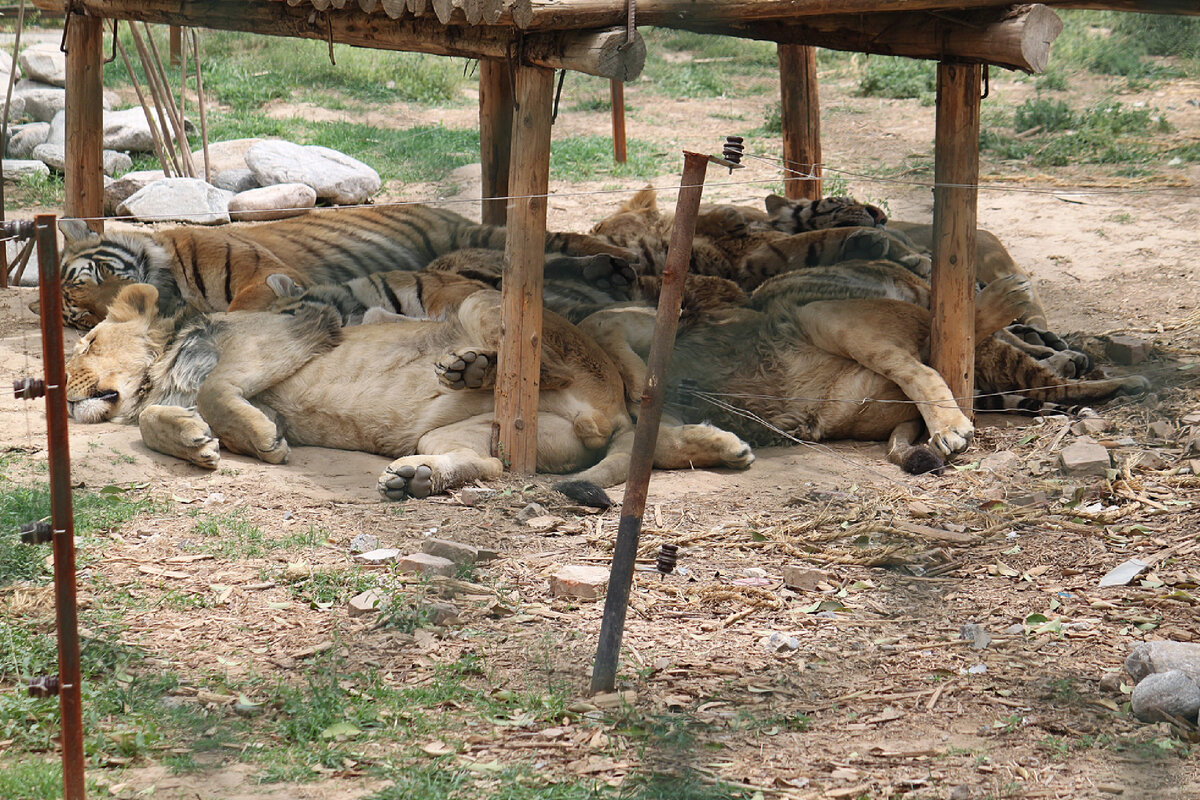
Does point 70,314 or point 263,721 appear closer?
point 263,721

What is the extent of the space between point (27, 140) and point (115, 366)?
26.6 ft

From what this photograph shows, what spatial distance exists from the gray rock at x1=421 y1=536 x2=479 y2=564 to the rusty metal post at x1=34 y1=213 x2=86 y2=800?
1.73m

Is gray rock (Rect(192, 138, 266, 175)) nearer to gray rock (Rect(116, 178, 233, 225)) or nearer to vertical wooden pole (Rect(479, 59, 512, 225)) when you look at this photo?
gray rock (Rect(116, 178, 233, 225))

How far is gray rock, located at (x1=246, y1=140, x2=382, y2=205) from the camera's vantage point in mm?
10938

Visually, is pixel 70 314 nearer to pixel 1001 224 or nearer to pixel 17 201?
pixel 17 201

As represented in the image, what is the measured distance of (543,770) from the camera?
2779 millimetres

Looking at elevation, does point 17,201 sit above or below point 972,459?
Result: above

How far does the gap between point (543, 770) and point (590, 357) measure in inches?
121

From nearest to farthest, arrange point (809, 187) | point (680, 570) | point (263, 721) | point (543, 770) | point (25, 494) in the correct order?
point (543, 770)
point (263, 721)
point (680, 570)
point (25, 494)
point (809, 187)

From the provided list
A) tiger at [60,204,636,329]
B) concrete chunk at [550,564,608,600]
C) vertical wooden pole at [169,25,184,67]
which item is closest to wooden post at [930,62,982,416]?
tiger at [60,204,636,329]

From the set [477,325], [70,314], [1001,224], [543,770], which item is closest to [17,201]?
[70,314]

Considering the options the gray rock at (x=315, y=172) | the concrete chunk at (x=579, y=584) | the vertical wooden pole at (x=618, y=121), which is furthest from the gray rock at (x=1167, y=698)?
the gray rock at (x=315, y=172)

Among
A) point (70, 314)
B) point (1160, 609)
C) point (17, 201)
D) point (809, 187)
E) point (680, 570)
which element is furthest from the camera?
point (17, 201)

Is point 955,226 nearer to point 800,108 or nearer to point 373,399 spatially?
point 373,399
